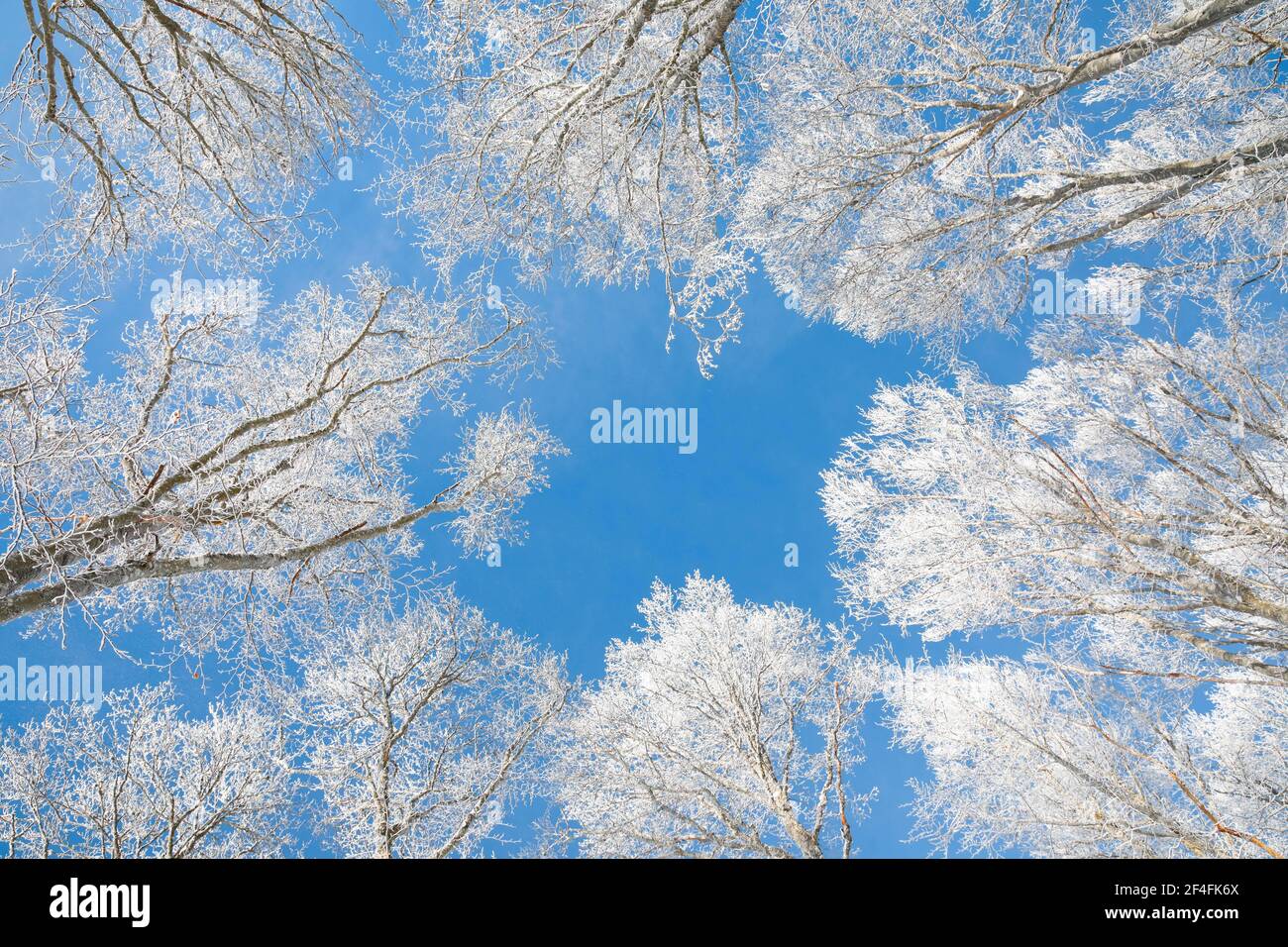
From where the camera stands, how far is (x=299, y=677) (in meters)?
13.1

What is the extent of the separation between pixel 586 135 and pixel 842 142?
2.78 metres

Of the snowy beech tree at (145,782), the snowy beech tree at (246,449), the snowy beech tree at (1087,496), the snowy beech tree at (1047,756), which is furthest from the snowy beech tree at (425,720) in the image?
the snowy beech tree at (1087,496)

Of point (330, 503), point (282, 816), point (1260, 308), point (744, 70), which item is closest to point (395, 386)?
point (330, 503)

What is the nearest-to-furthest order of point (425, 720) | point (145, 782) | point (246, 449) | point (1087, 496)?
1. point (1087, 496)
2. point (246, 449)
3. point (145, 782)
4. point (425, 720)

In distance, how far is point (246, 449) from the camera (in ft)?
21.1

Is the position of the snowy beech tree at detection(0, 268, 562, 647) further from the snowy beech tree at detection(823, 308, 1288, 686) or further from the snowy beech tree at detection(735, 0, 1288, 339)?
the snowy beech tree at detection(823, 308, 1288, 686)

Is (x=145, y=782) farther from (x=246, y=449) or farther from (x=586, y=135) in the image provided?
(x=586, y=135)

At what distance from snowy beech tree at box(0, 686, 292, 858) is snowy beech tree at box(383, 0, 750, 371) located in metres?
7.97

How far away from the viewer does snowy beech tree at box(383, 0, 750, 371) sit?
5.29m

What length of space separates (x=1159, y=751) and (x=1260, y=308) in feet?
24.5

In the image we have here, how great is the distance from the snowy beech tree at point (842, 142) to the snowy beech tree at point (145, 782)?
8045mm

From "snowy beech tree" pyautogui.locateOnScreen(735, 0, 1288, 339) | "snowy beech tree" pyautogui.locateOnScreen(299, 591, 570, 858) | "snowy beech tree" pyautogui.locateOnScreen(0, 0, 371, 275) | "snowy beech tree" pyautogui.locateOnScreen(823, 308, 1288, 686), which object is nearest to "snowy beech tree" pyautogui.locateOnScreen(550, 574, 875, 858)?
"snowy beech tree" pyautogui.locateOnScreen(299, 591, 570, 858)

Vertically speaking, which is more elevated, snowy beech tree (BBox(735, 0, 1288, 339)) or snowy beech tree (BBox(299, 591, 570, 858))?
snowy beech tree (BBox(735, 0, 1288, 339))

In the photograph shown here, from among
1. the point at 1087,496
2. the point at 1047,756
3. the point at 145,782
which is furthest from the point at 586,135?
the point at 145,782
